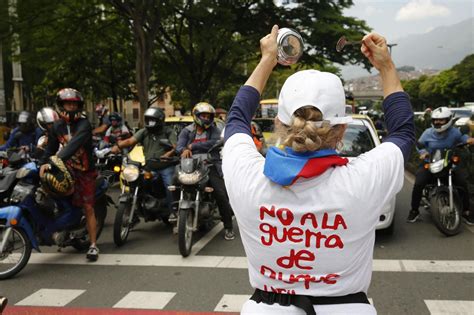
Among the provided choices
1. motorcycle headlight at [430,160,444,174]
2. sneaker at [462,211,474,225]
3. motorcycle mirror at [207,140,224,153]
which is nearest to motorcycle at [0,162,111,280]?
motorcycle mirror at [207,140,224,153]

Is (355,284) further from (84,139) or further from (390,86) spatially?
(84,139)

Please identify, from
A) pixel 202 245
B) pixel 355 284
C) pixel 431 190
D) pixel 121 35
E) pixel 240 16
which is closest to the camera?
pixel 355 284

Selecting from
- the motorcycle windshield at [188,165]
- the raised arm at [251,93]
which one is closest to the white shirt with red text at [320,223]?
the raised arm at [251,93]

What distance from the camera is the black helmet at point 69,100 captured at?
5445 mm

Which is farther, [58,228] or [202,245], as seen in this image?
[202,245]

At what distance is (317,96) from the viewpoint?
1539 millimetres

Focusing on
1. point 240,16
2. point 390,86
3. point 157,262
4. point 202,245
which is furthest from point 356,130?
point 240,16

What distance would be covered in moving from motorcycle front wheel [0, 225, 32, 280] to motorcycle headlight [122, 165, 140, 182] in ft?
5.09

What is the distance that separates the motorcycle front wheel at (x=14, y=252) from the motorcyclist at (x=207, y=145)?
224cm

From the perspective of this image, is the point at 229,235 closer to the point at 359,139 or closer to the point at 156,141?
the point at 156,141

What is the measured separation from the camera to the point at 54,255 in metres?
6.13

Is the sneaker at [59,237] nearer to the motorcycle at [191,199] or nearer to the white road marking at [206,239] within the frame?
the motorcycle at [191,199]

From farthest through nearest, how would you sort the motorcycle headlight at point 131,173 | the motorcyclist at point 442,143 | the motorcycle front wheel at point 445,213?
the motorcyclist at point 442,143 < the motorcycle front wheel at point 445,213 < the motorcycle headlight at point 131,173

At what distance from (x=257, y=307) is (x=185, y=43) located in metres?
23.3
